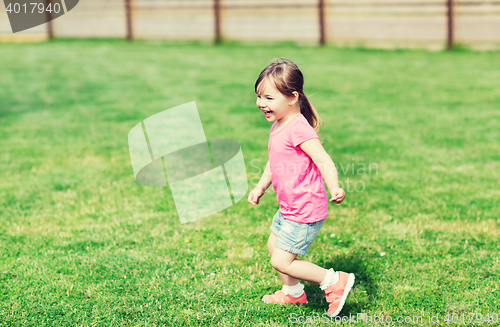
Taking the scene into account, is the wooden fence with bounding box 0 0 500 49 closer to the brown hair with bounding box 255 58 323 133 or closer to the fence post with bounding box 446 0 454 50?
the fence post with bounding box 446 0 454 50

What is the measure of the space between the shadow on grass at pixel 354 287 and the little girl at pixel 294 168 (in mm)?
241

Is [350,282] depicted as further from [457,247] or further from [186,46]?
[186,46]

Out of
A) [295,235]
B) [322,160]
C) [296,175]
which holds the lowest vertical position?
[295,235]

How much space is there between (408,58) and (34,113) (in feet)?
31.1

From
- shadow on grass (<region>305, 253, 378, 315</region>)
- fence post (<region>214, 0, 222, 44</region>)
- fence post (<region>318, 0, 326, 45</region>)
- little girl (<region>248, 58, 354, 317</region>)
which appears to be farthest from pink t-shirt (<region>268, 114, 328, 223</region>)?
fence post (<region>214, 0, 222, 44</region>)

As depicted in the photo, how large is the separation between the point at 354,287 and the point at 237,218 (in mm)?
1423

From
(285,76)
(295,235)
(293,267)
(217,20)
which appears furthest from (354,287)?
(217,20)

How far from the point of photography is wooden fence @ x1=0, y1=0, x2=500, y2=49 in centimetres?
1428

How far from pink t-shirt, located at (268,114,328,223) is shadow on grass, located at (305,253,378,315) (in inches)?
28.4

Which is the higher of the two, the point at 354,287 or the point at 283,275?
the point at 283,275

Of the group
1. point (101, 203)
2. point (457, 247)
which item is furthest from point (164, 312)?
point (457, 247)

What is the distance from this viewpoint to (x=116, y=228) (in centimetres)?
433

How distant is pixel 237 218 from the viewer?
14.9 ft

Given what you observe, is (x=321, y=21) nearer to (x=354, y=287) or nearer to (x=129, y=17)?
(x=129, y=17)
